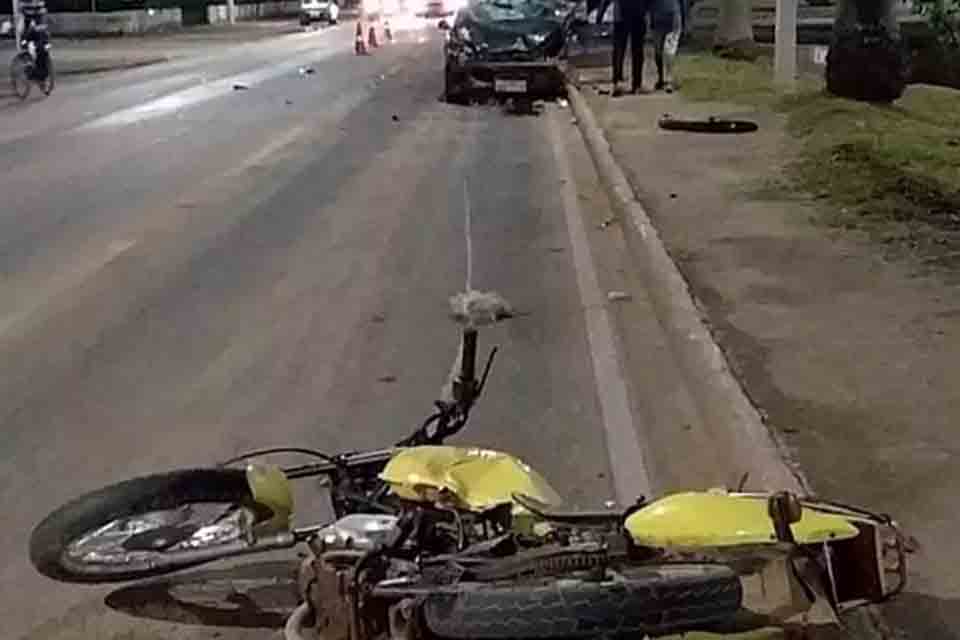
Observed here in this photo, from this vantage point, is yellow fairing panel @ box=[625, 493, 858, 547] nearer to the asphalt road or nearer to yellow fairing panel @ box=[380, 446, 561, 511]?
yellow fairing panel @ box=[380, 446, 561, 511]

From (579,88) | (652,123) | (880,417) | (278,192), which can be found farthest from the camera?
(579,88)

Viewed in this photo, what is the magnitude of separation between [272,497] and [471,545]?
0.98 meters

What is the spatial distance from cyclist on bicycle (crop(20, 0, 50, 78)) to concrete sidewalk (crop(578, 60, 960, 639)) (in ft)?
53.3

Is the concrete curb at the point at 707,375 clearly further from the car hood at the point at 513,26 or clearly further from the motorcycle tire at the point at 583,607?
the car hood at the point at 513,26

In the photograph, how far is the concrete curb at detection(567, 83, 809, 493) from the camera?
672 centimetres

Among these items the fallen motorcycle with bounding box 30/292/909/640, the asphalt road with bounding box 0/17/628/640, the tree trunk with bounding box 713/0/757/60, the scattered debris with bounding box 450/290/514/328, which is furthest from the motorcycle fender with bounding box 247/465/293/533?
the tree trunk with bounding box 713/0/757/60

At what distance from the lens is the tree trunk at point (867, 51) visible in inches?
904

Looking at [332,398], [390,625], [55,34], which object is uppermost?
[390,625]

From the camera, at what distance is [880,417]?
24.3 feet

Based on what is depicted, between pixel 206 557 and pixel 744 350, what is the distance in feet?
13.2

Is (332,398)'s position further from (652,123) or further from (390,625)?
(652,123)

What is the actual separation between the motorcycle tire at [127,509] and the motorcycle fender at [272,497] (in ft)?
0.10

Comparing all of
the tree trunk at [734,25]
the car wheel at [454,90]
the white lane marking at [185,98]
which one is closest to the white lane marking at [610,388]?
the white lane marking at [185,98]

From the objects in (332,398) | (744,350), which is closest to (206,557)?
(332,398)
